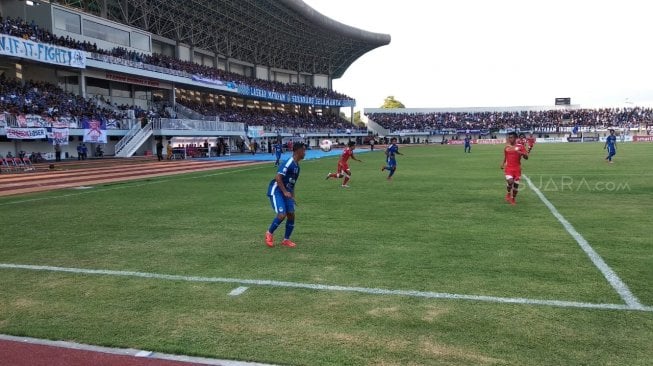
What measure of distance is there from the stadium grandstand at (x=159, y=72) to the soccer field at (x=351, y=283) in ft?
81.3

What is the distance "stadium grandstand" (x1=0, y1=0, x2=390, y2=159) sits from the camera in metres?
33.6

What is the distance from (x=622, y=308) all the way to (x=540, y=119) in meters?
94.9

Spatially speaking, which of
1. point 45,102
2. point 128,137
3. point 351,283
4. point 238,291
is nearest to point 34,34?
point 45,102

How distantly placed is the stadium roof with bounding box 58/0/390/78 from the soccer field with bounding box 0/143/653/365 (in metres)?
41.7

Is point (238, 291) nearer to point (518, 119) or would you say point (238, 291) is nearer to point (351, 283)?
point (351, 283)

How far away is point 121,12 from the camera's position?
4812cm

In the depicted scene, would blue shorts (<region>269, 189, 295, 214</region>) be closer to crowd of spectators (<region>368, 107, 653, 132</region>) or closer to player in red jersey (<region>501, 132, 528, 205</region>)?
player in red jersey (<region>501, 132, 528, 205</region>)

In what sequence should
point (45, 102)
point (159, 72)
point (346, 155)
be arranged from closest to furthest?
1. point (346, 155)
2. point (45, 102)
3. point (159, 72)

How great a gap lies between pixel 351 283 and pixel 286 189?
2.51 meters

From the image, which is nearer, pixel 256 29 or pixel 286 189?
pixel 286 189

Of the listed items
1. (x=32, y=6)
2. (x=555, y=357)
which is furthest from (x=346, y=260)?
(x=32, y=6)

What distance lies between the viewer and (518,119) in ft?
297

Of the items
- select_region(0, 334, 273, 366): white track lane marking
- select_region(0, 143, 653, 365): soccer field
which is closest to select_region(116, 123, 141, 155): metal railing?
select_region(0, 143, 653, 365): soccer field

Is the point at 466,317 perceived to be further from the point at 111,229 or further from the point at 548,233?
the point at 111,229
